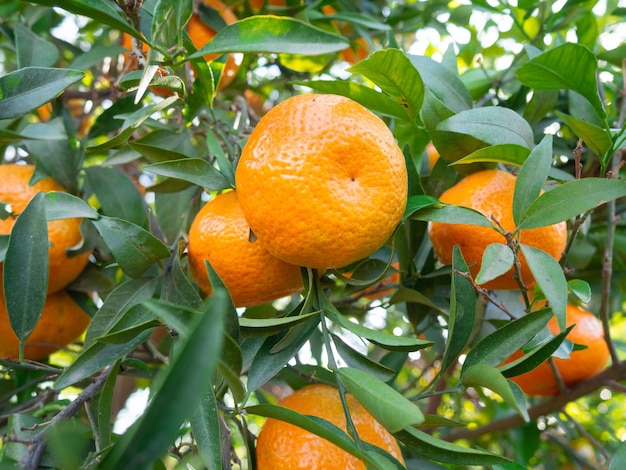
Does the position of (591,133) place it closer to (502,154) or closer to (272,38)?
(502,154)

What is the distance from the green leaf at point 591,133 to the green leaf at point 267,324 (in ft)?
1.23

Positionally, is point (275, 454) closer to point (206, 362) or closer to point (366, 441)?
point (366, 441)

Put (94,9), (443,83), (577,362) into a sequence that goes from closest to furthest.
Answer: (94,9) → (443,83) → (577,362)

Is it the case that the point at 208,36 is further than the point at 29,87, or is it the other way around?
the point at 208,36

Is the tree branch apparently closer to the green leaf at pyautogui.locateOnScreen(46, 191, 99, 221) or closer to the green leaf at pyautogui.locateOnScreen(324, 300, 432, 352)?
the green leaf at pyautogui.locateOnScreen(324, 300, 432, 352)

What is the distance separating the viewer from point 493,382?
1.88ft

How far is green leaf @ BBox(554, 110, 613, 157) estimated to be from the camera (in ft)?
2.26

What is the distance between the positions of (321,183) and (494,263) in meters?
0.20

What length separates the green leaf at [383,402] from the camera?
486 millimetres

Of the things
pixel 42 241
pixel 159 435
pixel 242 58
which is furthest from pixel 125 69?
pixel 159 435

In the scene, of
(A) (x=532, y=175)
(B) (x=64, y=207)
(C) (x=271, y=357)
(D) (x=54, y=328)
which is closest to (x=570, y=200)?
(A) (x=532, y=175)

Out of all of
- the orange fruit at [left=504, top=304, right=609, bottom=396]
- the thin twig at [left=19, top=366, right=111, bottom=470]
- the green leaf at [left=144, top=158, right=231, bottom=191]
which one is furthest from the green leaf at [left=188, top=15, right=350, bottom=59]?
the orange fruit at [left=504, top=304, right=609, bottom=396]

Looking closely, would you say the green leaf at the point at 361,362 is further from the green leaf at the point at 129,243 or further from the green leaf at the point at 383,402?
the green leaf at the point at 129,243

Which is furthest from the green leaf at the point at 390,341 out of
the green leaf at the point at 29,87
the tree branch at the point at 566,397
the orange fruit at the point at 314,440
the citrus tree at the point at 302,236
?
the tree branch at the point at 566,397
